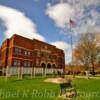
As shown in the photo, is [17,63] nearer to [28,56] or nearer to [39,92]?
[28,56]

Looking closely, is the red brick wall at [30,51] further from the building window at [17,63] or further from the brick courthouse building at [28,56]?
the building window at [17,63]

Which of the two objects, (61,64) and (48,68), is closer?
(48,68)

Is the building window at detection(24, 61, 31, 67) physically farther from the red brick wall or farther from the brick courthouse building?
the red brick wall

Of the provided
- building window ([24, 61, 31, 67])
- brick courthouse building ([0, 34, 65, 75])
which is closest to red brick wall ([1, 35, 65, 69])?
brick courthouse building ([0, 34, 65, 75])

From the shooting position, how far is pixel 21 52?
5600 centimetres

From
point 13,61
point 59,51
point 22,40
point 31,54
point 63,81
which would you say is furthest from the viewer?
point 59,51

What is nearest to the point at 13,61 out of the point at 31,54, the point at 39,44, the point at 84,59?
the point at 31,54

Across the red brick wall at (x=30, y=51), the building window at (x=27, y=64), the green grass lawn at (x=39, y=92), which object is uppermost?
the red brick wall at (x=30, y=51)

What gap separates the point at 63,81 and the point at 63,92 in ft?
2.75

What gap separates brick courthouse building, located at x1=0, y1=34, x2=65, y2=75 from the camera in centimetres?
5356

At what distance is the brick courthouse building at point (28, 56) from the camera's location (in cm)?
5356

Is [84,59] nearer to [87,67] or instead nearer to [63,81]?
[87,67]

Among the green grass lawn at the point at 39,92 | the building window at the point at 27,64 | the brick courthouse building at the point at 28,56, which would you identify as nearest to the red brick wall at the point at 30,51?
the brick courthouse building at the point at 28,56

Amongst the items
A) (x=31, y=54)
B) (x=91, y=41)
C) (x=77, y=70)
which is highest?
(x=91, y=41)
